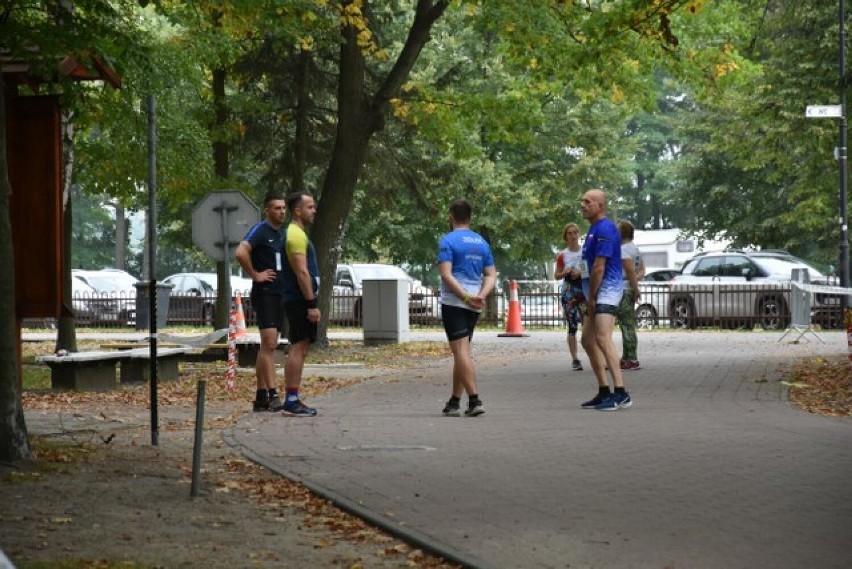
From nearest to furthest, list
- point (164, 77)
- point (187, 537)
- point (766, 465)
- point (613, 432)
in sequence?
point (187, 537) → point (766, 465) → point (613, 432) → point (164, 77)

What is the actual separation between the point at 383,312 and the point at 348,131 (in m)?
5.16

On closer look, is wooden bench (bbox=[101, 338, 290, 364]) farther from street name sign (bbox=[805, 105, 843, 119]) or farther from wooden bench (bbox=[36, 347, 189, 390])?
street name sign (bbox=[805, 105, 843, 119])

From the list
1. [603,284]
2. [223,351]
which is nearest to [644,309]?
[223,351]

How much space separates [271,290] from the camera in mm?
14578

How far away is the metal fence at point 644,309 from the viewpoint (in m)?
37.2

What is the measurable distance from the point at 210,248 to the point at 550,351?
10612 millimetres

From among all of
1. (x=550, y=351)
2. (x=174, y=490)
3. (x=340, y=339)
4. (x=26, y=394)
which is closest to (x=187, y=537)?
(x=174, y=490)

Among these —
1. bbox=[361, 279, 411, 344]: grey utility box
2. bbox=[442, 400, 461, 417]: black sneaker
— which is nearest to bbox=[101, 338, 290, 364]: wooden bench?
bbox=[442, 400, 461, 417]: black sneaker

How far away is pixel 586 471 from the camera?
10.0m

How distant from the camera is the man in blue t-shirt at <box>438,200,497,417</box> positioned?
13938 mm

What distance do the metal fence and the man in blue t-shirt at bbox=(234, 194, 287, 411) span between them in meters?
16.5

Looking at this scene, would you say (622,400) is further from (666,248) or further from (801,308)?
(666,248)

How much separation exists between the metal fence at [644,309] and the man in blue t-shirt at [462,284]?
16.3 m

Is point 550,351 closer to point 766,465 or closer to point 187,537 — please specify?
point 766,465
